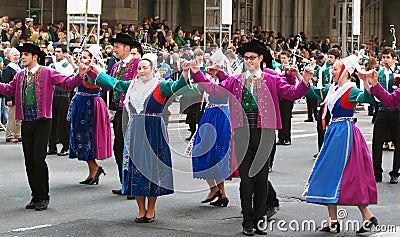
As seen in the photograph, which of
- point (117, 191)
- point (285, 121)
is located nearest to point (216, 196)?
point (117, 191)

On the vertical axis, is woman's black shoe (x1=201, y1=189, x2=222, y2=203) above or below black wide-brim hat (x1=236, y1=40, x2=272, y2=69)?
below

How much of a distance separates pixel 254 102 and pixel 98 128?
3606 millimetres

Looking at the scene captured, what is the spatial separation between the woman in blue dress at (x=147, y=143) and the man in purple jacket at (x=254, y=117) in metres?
0.56

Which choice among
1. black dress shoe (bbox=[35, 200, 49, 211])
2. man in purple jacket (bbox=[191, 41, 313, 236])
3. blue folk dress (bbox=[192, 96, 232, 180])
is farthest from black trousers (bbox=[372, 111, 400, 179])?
black dress shoe (bbox=[35, 200, 49, 211])

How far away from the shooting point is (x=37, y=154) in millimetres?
10266

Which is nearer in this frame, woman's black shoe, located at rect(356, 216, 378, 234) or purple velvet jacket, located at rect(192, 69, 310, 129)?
woman's black shoe, located at rect(356, 216, 378, 234)

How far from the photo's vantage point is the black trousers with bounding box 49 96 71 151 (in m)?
15.9

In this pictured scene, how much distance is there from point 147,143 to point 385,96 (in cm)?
248

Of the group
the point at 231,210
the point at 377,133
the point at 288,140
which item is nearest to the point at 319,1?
the point at 288,140

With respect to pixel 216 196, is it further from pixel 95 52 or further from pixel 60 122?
pixel 60 122

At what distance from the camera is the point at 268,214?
32.0ft

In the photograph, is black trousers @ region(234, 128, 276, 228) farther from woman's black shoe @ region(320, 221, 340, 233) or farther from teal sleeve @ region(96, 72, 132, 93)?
teal sleeve @ region(96, 72, 132, 93)

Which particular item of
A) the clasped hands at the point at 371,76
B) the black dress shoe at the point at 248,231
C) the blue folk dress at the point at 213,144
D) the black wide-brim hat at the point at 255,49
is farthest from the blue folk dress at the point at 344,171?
the blue folk dress at the point at 213,144

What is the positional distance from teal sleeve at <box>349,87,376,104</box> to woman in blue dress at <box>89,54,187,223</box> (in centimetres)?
181
